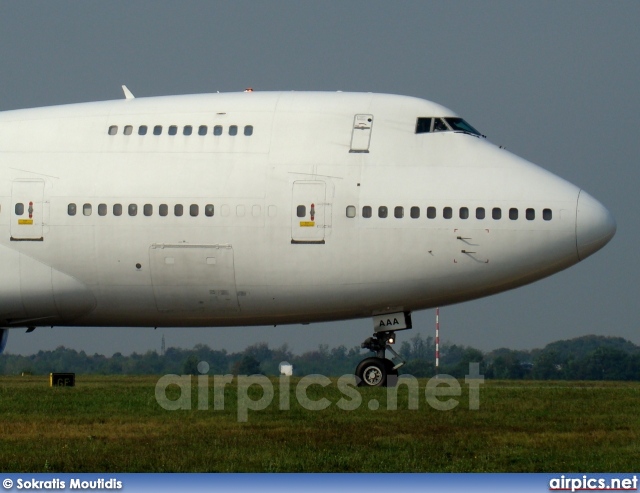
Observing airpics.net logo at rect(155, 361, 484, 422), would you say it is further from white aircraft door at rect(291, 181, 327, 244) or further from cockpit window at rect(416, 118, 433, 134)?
cockpit window at rect(416, 118, 433, 134)

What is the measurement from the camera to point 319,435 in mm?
20203

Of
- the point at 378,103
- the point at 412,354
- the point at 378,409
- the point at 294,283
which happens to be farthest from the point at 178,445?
the point at 412,354

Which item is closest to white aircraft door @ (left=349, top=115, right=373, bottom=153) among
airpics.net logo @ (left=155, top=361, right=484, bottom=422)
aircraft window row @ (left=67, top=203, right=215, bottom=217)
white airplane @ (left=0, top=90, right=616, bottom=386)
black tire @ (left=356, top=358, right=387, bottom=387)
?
white airplane @ (left=0, top=90, right=616, bottom=386)

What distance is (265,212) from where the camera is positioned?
30.7 m

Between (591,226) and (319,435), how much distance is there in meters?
12.7

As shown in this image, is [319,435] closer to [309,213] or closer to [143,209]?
[309,213]

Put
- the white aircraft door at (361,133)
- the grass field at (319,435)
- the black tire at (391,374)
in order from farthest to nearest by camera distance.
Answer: the black tire at (391,374), the white aircraft door at (361,133), the grass field at (319,435)

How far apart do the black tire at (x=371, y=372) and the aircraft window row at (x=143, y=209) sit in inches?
221

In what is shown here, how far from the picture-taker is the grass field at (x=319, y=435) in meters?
17.0

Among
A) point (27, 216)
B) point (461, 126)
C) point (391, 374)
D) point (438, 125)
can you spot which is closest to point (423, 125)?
point (438, 125)

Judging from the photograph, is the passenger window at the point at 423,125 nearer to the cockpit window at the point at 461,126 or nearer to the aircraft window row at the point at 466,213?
the cockpit window at the point at 461,126

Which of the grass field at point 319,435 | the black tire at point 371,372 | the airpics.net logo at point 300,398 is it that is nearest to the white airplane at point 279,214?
the black tire at point 371,372

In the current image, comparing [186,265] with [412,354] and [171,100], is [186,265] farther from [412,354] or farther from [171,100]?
[412,354]

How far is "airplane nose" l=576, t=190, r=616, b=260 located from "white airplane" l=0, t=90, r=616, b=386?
5cm
